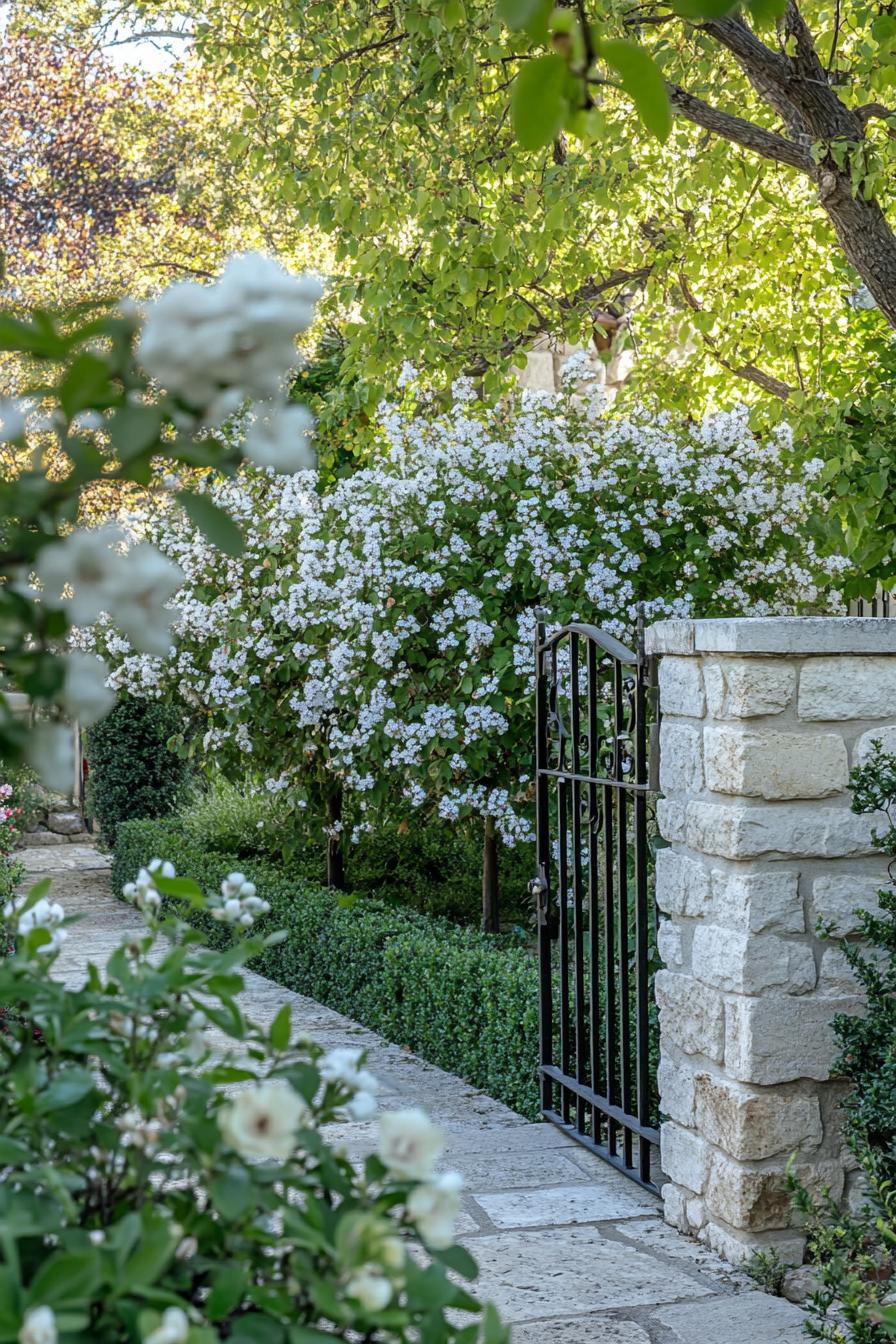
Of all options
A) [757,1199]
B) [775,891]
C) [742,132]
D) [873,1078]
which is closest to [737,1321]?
[757,1199]

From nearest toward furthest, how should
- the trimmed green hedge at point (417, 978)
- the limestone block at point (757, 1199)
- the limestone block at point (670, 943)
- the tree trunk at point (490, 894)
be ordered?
the limestone block at point (757, 1199) → the limestone block at point (670, 943) → the trimmed green hedge at point (417, 978) → the tree trunk at point (490, 894)

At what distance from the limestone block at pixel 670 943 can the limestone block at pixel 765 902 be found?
286 mm

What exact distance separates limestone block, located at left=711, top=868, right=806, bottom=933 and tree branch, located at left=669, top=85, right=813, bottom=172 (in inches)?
146

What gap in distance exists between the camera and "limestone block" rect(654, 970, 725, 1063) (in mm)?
3357

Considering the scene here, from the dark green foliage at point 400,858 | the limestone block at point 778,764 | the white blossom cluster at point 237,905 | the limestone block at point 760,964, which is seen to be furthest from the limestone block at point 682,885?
the dark green foliage at point 400,858

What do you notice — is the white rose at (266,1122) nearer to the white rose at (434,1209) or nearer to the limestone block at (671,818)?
the white rose at (434,1209)

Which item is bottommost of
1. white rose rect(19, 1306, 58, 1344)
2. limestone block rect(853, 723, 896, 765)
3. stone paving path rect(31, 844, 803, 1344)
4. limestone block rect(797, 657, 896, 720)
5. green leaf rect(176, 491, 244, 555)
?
stone paving path rect(31, 844, 803, 1344)

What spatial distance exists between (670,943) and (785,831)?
505 mm

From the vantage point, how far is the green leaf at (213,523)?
0.90 m

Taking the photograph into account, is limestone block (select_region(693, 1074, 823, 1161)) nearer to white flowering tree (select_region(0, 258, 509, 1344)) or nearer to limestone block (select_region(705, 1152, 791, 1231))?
limestone block (select_region(705, 1152, 791, 1231))

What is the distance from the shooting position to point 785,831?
3.27 meters

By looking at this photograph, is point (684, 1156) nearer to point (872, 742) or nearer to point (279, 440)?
point (872, 742)

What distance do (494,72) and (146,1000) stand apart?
6.94 metres

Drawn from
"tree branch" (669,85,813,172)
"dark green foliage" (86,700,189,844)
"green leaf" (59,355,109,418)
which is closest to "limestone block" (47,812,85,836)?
"dark green foliage" (86,700,189,844)
